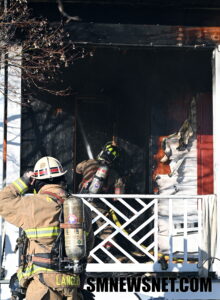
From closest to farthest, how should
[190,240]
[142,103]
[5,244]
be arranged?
[5,244]
[190,240]
[142,103]

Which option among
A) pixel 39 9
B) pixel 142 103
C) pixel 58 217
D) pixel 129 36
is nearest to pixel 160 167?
pixel 142 103

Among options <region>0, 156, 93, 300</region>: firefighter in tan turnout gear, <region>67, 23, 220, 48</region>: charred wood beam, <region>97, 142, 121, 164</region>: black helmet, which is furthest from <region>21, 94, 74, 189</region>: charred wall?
<region>0, 156, 93, 300</region>: firefighter in tan turnout gear

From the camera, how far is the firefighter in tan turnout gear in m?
6.40

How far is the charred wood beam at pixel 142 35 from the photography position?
940 centimetres

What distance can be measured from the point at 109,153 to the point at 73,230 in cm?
433

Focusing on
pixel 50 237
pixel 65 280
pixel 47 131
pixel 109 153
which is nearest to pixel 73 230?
pixel 50 237

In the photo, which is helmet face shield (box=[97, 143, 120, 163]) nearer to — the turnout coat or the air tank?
the turnout coat

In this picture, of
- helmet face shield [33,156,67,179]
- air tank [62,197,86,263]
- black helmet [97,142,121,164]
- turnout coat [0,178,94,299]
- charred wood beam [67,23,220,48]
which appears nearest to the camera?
air tank [62,197,86,263]

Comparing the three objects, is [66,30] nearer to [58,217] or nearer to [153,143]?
[153,143]

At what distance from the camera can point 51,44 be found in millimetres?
9398

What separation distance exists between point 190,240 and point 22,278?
15.5ft

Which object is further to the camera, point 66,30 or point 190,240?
point 190,240

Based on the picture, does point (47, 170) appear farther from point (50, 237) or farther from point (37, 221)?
point (50, 237)

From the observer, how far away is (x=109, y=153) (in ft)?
34.9
